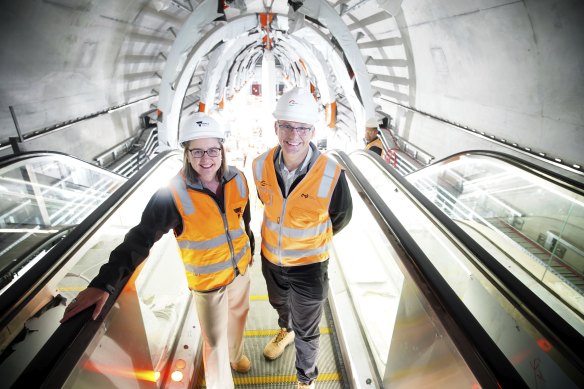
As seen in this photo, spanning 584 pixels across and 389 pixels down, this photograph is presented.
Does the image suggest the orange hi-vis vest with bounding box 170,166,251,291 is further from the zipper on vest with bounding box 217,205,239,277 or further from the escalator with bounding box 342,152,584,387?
the escalator with bounding box 342,152,584,387

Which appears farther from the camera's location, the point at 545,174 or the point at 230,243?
the point at 545,174

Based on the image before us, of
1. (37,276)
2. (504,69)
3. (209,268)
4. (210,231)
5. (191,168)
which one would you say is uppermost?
(504,69)

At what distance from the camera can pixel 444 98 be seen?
262 inches

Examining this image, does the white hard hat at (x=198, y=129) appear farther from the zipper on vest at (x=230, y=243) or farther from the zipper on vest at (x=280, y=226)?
the zipper on vest at (x=280, y=226)

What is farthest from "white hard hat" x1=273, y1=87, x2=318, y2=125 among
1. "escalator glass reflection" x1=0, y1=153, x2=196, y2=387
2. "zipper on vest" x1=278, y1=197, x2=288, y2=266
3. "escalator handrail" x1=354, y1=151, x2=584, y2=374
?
"escalator glass reflection" x1=0, y1=153, x2=196, y2=387

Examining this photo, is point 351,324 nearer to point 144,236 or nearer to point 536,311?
point 536,311

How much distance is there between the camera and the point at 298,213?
7.03 ft

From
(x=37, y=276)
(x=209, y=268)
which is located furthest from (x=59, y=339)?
(x=209, y=268)

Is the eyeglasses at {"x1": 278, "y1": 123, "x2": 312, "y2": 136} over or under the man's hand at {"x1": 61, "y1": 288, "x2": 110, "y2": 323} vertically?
over

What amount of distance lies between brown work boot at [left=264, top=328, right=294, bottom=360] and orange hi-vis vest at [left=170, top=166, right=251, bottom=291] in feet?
3.39

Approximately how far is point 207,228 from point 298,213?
0.65m

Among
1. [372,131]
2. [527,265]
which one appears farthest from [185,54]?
[527,265]

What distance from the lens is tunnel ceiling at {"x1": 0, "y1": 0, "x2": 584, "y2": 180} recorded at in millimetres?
3982

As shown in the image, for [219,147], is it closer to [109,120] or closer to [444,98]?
[444,98]
